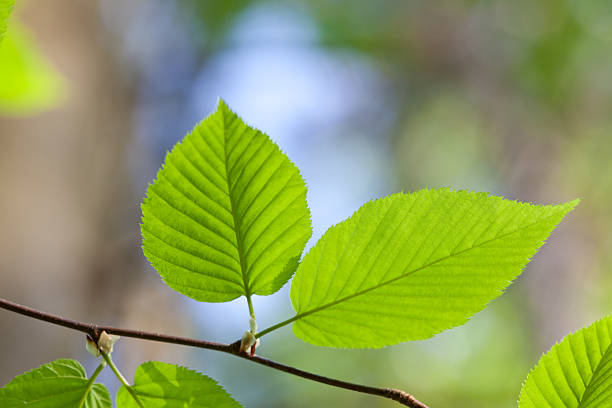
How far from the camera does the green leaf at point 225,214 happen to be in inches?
10.7

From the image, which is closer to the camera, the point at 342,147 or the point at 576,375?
the point at 576,375

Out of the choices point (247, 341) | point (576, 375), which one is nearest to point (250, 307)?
point (247, 341)

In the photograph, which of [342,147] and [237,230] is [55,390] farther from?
[342,147]

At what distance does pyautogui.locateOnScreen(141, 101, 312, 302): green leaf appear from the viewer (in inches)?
10.7

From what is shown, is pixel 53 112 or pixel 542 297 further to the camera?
pixel 542 297

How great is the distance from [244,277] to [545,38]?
4.77 meters

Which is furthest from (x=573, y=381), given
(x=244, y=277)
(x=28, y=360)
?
(x=28, y=360)

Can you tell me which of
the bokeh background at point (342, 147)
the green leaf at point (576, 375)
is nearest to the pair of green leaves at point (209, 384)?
the green leaf at point (576, 375)

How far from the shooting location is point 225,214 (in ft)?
0.93

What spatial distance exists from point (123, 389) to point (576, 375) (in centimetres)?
23

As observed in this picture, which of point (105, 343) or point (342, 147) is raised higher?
point (342, 147)

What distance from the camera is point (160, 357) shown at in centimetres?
277

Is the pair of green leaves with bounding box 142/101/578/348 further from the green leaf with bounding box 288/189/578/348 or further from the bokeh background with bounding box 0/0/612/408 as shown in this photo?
the bokeh background with bounding box 0/0/612/408

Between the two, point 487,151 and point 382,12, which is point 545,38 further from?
point 382,12
